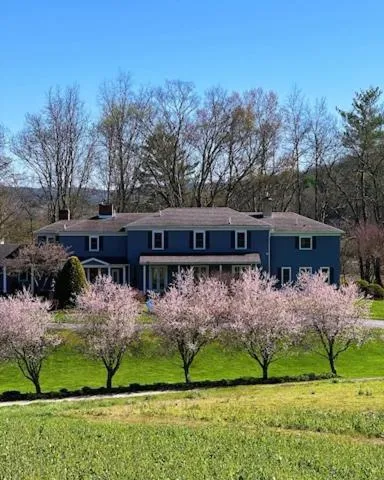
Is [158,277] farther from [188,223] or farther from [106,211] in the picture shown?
[106,211]

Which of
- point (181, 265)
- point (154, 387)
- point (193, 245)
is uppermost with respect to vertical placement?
point (193, 245)

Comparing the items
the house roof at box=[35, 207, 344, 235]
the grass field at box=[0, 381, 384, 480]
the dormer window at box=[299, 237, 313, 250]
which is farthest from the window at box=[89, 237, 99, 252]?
the grass field at box=[0, 381, 384, 480]

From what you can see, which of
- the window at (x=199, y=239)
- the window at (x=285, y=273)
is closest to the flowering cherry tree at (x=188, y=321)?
the window at (x=199, y=239)

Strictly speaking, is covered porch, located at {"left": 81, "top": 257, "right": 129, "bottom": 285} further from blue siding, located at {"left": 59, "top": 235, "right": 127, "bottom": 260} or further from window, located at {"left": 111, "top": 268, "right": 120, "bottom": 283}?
blue siding, located at {"left": 59, "top": 235, "right": 127, "bottom": 260}

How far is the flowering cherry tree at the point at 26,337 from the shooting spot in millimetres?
26281

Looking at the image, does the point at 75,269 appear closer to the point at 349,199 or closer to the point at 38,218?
the point at 38,218

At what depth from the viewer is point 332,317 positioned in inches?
1144

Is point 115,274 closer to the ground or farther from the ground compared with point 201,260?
closer to the ground

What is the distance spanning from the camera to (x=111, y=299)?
92.5 ft

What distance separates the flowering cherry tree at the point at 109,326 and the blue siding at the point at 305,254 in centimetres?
2032

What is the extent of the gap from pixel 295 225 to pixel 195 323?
72.3 ft

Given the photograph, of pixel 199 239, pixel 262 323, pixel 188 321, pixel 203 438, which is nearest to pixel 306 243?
pixel 199 239

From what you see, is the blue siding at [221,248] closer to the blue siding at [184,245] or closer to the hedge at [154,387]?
the blue siding at [184,245]

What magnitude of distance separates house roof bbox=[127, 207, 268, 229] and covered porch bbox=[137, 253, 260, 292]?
229cm
